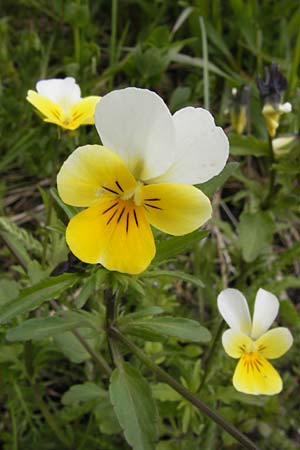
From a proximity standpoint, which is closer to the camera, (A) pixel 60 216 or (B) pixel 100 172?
(B) pixel 100 172

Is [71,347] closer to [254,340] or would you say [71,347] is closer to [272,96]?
[254,340]

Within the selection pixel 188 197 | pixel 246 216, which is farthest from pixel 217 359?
pixel 188 197

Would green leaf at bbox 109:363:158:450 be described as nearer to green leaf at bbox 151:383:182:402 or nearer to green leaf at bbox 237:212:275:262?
green leaf at bbox 151:383:182:402

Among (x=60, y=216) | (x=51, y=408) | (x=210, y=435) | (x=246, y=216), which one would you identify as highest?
(x=60, y=216)

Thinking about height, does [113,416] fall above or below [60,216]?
below

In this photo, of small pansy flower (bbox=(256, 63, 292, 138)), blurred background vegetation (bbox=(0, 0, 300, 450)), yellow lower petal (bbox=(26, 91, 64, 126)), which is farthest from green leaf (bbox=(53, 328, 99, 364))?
small pansy flower (bbox=(256, 63, 292, 138))

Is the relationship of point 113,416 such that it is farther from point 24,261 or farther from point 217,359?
point 24,261

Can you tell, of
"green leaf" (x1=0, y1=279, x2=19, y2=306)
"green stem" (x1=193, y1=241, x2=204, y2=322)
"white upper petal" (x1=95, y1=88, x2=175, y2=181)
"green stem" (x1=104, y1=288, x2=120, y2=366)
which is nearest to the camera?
"white upper petal" (x1=95, y1=88, x2=175, y2=181)
